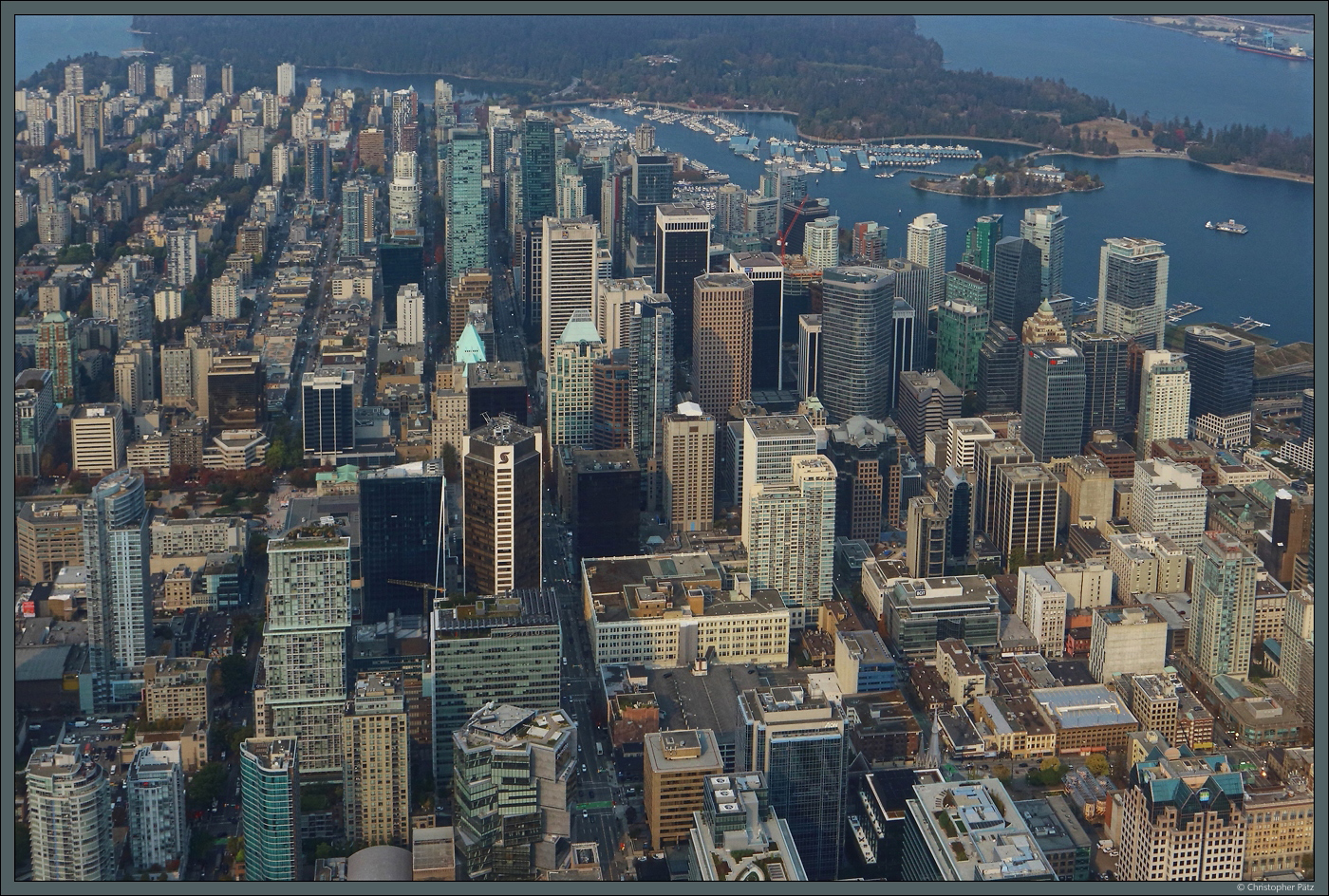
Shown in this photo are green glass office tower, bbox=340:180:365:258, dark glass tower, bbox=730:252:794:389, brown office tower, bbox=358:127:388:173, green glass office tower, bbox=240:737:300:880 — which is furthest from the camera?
brown office tower, bbox=358:127:388:173

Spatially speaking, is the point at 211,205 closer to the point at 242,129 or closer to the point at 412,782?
the point at 242,129

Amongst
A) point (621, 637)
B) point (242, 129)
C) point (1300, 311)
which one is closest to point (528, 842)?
point (621, 637)

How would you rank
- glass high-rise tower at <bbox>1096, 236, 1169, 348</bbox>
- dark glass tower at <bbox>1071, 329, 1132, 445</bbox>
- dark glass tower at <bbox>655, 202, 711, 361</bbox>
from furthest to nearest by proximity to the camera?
1. dark glass tower at <bbox>655, 202, 711, 361</bbox>
2. glass high-rise tower at <bbox>1096, 236, 1169, 348</bbox>
3. dark glass tower at <bbox>1071, 329, 1132, 445</bbox>

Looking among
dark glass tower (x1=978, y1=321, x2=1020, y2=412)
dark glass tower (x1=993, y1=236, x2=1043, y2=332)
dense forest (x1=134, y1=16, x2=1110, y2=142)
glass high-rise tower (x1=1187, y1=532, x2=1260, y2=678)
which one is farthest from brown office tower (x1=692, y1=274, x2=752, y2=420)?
dense forest (x1=134, y1=16, x2=1110, y2=142)

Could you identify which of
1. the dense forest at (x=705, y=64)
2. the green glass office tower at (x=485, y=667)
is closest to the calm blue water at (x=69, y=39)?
the dense forest at (x=705, y=64)

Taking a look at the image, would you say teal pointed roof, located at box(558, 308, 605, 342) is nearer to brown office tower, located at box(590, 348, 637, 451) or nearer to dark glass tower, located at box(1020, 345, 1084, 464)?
brown office tower, located at box(590, 348, 637, 451)

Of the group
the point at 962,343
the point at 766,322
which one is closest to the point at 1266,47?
the point at 962,343

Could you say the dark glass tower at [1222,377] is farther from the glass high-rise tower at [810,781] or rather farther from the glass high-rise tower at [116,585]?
the glass high-rise tower at [116,585]
